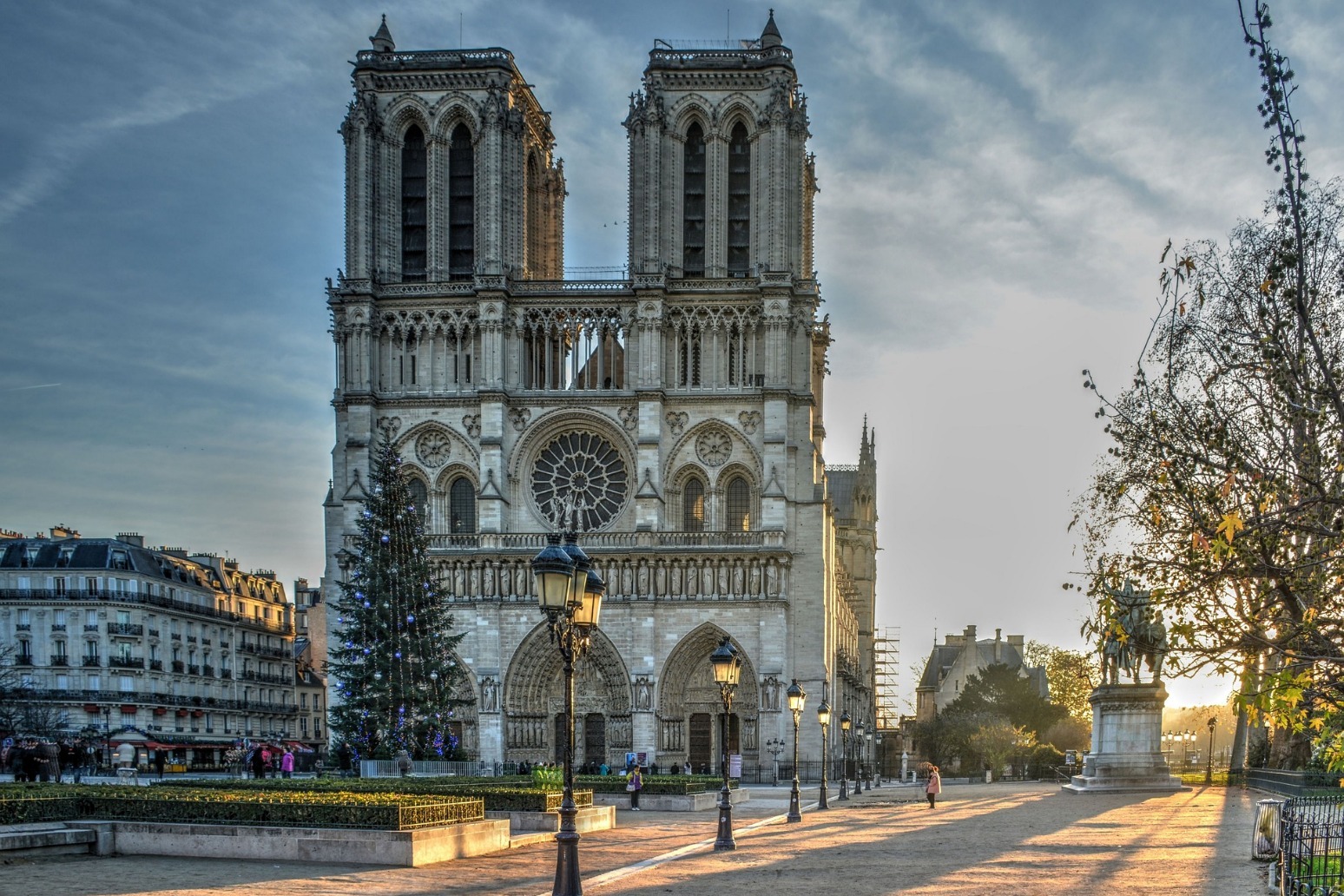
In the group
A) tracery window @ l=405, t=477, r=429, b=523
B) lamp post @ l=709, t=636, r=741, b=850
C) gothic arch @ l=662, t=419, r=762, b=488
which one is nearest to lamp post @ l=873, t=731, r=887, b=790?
gothic arch @ l=662, t=419, r=762, b=488

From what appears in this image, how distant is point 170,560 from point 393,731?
117 ft

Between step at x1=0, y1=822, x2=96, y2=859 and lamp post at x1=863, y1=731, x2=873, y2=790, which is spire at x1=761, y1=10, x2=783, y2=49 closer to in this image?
lamp post at x1=863, y1=731, x2=873, y2=790

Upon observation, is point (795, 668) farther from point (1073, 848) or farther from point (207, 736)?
point (1073, 848)

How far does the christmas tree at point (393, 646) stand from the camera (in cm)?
4122

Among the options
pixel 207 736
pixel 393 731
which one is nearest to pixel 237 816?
pixel 393 731

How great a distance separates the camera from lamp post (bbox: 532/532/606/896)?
1465cm

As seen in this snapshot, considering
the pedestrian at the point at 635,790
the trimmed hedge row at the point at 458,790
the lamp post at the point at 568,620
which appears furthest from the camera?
the pedestrian at the point at 635,790

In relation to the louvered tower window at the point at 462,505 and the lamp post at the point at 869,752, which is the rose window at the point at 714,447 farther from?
the lamp post at the point at 869,752

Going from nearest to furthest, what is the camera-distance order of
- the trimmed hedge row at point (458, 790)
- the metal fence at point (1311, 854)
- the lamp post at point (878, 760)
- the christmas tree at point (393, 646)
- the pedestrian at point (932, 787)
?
the metal fence at point (1311, 854)
the trimmed hedge row at point (458, 790)
the pedestrian at point (932, 787)
the christmas tree at point (393, 646)
the lamp post at point (878, 760)

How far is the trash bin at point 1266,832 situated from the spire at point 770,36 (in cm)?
4856

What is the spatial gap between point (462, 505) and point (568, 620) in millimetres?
46015

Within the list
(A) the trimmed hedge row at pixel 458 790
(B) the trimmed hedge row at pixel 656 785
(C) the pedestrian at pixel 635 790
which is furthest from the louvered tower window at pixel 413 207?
(A) the trimmed hedge row at pixel 458 790

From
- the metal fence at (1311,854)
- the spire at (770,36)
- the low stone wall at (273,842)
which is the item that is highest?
the spire at (770,36)

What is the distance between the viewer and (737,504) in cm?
6050
